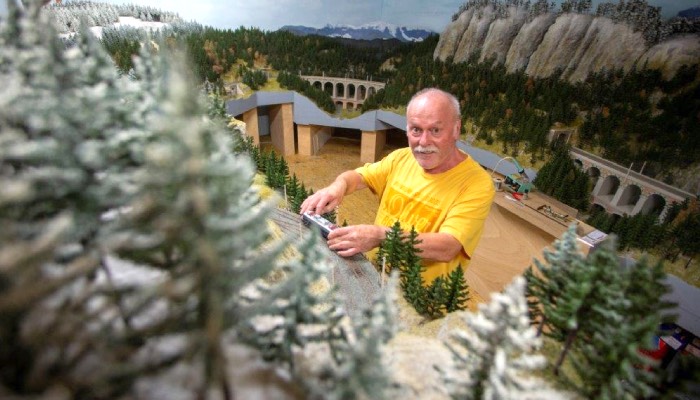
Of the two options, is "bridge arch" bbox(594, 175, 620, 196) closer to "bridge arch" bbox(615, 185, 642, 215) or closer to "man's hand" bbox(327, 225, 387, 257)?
"bridge arch" bbox(615, 185, 642, 215)

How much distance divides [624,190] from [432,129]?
1927 centimetres

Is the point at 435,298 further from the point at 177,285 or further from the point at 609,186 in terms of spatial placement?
the point at 609,186

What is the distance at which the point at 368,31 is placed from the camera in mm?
44906

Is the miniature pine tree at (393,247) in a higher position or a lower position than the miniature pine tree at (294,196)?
higher

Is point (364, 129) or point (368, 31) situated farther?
point (368, 31)

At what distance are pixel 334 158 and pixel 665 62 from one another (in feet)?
94.9

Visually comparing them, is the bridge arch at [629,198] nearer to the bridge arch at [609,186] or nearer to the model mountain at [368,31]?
the bridge arch at [609,186]

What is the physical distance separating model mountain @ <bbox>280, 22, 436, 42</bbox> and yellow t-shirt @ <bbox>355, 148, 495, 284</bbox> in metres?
40.7

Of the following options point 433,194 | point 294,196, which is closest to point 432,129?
point 433,194

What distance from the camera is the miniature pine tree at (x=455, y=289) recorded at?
9.07m

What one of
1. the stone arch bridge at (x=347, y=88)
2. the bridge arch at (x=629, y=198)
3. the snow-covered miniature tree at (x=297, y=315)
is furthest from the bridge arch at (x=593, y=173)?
the snow-covered miniature tree at (x=297, y=315)

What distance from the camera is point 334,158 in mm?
37938

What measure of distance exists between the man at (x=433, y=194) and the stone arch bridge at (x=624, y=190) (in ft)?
56.3

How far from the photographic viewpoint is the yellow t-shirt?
8164 millimetres
